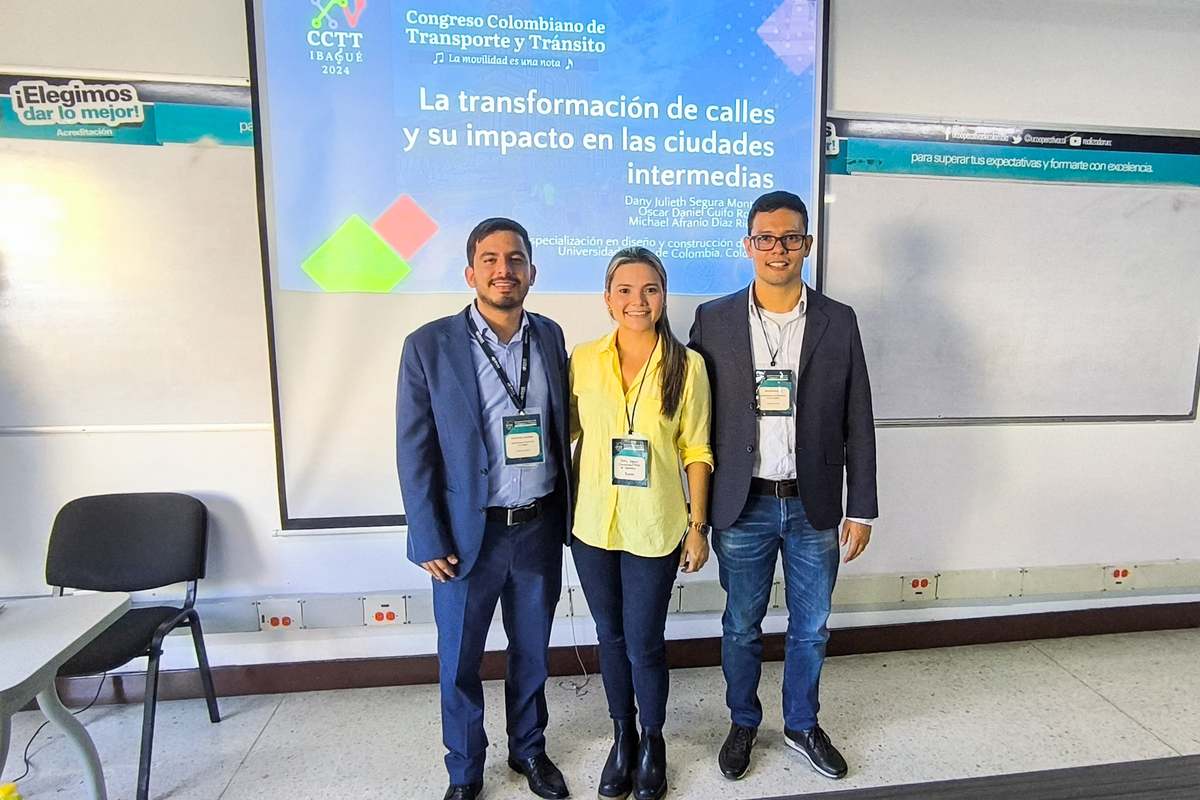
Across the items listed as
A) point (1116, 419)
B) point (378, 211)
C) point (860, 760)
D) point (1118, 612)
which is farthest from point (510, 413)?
point (1118, 612)

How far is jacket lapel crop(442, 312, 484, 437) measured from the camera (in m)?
1.64

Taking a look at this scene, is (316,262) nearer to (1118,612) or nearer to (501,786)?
(501,786)

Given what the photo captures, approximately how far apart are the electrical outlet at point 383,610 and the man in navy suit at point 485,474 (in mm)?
683

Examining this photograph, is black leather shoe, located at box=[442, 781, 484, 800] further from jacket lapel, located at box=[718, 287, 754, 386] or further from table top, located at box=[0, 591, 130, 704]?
jacket lapel, located at box=[718, 287, 754, 386]

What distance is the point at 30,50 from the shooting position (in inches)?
80.4

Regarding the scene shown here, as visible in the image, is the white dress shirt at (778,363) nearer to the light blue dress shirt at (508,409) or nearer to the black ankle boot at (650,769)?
the light blue dress shirt at (508,409)

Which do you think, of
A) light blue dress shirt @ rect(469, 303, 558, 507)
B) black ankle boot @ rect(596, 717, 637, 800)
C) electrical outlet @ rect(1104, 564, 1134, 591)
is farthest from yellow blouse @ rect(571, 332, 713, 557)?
electrical outlet @ rect(1104, 564, 1134, 591)

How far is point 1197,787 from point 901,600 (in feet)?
6.34

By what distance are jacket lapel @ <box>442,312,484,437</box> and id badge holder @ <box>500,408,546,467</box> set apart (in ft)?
0.25

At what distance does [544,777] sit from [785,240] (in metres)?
1.75

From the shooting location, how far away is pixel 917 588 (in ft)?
8.68

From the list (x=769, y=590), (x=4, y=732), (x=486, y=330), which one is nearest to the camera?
A: (x=4, y=732)

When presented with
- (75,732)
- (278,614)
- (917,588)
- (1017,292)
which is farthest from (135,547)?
(1017,292)

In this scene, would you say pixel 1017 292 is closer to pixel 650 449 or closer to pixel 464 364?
pixel 650 449
